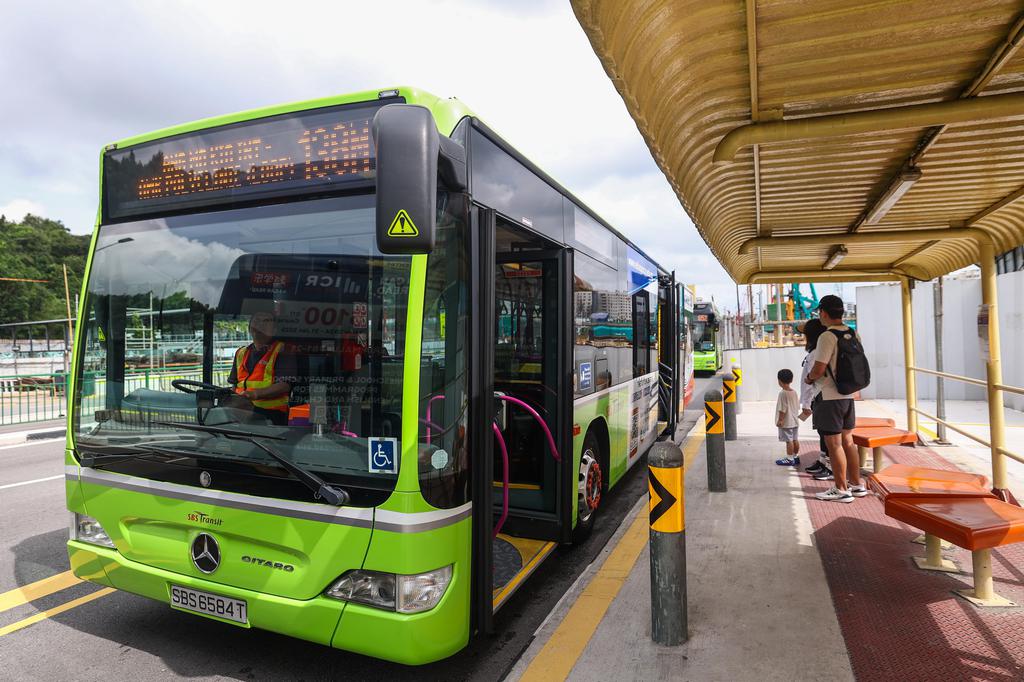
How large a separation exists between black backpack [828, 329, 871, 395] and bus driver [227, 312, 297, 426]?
15.9 ft

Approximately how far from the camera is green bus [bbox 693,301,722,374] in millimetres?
26922

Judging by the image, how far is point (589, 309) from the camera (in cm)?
544

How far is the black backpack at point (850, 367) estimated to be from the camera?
5.52 m

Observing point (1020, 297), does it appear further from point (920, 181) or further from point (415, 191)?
point (415, 191)

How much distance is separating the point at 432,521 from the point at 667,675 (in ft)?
4.77

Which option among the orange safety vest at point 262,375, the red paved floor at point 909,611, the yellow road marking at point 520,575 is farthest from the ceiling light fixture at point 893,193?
the orange safety vest at point 262,375

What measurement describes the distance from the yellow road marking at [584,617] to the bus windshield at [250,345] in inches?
51.8

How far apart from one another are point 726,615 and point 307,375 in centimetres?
285

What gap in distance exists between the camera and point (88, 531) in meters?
3.55

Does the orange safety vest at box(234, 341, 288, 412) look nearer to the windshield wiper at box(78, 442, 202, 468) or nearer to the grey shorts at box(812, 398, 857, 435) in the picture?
the windshield wiper at box(78, 442, 202, 468)

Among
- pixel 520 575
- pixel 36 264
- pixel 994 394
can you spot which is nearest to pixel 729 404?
pixel 994 394

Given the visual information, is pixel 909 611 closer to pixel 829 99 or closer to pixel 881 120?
pixel 881 120

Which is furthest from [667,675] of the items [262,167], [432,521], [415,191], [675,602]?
[262,167]

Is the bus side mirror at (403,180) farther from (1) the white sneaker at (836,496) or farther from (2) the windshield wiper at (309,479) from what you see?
(1) the white sneaker at (836,496)
